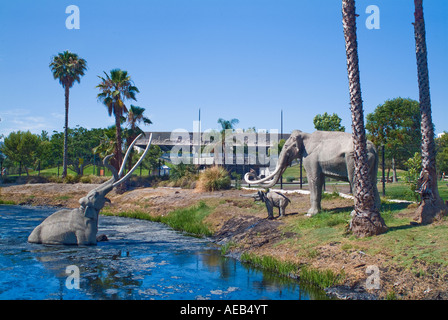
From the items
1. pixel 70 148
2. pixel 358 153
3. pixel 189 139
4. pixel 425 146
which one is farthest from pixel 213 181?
pixel 70 148

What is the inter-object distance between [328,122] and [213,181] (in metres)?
22.0

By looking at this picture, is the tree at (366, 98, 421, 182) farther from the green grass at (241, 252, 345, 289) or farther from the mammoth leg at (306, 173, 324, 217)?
the green grass at (241, 252, 345, 289)

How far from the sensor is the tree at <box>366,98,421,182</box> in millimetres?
40219

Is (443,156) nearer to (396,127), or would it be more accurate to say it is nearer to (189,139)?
(396,127)

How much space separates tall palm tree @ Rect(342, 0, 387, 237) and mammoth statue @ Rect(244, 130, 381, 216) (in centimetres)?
212

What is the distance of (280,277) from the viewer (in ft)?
32.4

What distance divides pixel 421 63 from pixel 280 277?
7.28 meters

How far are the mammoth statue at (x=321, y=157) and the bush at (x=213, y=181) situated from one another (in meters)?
12.2

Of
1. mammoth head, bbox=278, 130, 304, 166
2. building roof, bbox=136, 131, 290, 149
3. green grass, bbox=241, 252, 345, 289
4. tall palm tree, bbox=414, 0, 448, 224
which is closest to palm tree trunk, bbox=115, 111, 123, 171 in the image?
mammoth head, bbox=278, 130, 304, 166

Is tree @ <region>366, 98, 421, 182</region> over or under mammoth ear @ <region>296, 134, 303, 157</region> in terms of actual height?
over

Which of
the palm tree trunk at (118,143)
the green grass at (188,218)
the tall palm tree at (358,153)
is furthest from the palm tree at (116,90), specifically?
the tall palm tree at (358,153)

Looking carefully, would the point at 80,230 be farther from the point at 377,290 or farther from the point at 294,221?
the point at 377,290

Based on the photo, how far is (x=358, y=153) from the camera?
422 inches

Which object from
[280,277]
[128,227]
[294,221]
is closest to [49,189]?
[128,227]
